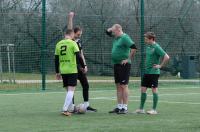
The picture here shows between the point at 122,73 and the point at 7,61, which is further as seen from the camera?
the point at 7,61

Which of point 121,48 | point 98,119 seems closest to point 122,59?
point 121,48

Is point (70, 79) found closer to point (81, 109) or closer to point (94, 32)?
point (81, 109)

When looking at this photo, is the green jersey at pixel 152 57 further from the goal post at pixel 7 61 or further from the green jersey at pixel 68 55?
the goal post at pixel 7 61

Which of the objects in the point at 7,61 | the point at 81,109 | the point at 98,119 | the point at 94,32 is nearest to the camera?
the point at 98,119

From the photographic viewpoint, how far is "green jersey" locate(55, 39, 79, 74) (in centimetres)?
1170

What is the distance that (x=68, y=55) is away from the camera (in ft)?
38.5

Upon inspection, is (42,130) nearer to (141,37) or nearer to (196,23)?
(141,37)

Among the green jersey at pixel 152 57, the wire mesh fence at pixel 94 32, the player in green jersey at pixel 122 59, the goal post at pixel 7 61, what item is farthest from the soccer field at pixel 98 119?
the wire mesh fence at pixel 94 32

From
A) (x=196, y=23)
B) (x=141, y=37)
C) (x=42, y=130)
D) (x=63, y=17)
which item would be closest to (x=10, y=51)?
(x=63, y=17)

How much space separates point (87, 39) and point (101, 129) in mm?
14998

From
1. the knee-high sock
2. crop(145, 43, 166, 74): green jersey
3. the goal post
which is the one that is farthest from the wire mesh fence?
the knee-high sock

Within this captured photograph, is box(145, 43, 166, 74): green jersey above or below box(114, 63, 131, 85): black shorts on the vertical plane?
above

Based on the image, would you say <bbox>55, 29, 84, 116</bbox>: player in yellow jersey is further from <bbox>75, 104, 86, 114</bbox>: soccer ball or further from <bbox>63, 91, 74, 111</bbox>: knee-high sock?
<bbox>75, 104, 86, 114</bbox>: soccer ball

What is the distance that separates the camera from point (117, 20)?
83.2 ft
